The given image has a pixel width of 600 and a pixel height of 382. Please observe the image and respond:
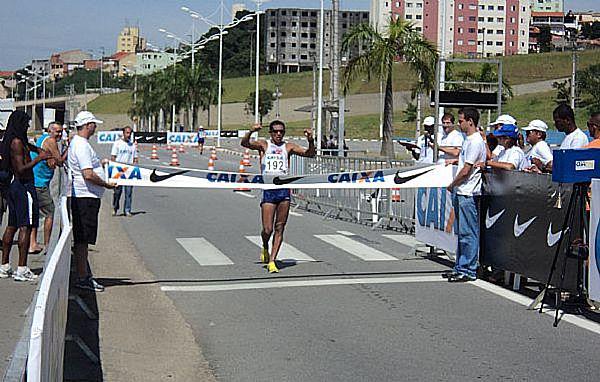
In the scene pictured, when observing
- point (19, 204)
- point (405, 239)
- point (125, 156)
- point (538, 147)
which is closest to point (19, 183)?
point (19, 204)

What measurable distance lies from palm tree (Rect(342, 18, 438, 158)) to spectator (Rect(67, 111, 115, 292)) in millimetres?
25952

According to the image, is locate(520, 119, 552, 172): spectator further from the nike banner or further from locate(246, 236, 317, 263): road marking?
locate(246, 236, 317, 263): road marking

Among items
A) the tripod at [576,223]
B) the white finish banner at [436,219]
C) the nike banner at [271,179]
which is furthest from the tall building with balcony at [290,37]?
the tripod at [576,223]

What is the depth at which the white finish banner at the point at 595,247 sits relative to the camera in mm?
9211

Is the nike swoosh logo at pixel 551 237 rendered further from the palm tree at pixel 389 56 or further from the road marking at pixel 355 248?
the palm tree at pixel 389 56

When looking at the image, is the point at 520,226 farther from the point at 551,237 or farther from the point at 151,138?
the point at 151,138

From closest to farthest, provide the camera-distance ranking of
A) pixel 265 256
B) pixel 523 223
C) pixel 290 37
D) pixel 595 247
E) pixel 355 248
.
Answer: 1. pixel 595 247
2. pixel 523 223
3. pixel 265 256
4. pixel 355 248
5. pixel 290 37

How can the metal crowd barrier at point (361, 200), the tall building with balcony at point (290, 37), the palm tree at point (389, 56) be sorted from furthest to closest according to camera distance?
1. the tall building with balcony at point (290, 37)
2. the palm tree at point (389, 56)
3. the metal crowd barrier at point (361, 200)

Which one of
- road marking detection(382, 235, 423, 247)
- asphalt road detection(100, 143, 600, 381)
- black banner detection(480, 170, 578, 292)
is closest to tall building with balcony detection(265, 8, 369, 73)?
road marking detection(382, 235, 423, 247)

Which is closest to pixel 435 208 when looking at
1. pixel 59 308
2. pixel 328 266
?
pixel 328 266

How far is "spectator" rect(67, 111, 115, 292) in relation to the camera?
34.3ft

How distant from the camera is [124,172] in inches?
462

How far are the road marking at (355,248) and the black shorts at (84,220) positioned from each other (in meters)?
4.74

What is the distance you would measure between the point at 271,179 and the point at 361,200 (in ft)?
24.7
